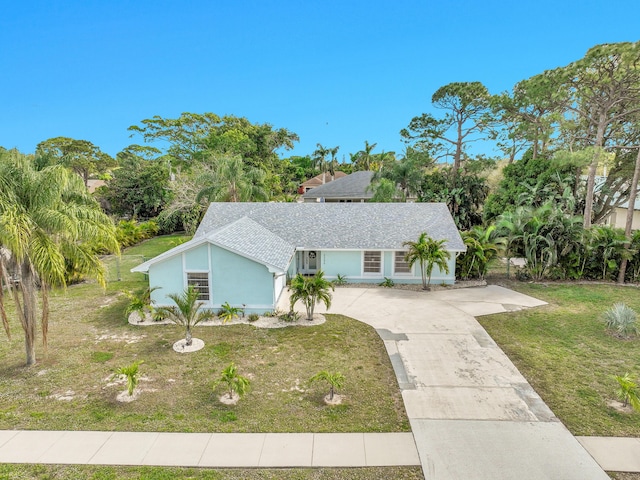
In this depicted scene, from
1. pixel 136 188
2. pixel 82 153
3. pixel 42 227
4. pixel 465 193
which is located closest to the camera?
pixel 42 227

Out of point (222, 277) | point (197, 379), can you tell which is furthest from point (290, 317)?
point (197, 379)

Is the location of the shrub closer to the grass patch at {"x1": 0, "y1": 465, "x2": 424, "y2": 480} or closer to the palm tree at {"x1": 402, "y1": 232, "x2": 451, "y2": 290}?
the palm tree at {"x1": 402, "y1": 232, "x2": 451, "y2": 290}

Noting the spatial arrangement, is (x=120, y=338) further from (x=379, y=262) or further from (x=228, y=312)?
(x=379, y=262)

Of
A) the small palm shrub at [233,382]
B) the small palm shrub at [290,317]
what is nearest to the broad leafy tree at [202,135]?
the small palm shrub at [290,317]

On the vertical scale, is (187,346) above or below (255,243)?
below

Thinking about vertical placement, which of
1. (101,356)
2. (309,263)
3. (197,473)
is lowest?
(197,473)

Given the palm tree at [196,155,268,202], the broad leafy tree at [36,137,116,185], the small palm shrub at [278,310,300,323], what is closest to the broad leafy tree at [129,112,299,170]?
the broad leafy tree at [36,137,116,185]
